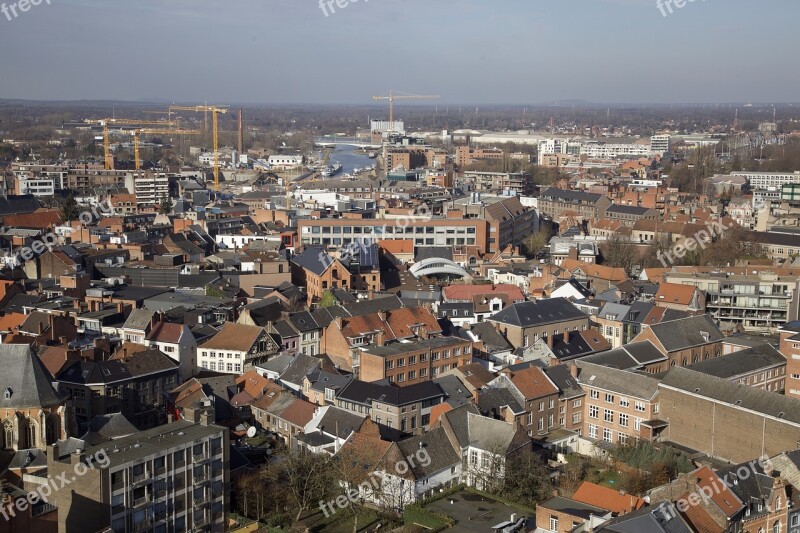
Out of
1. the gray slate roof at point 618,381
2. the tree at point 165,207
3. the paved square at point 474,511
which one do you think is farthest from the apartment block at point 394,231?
the paved square at point 474,511

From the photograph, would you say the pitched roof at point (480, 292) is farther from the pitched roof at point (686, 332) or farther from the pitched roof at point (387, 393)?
the pitched roof at point (387, 393)

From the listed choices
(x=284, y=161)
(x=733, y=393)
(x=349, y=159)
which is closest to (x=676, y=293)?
(x=733, y=393)

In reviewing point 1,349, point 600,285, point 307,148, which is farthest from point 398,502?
point 307,148

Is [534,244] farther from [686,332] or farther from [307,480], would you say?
[307,480]

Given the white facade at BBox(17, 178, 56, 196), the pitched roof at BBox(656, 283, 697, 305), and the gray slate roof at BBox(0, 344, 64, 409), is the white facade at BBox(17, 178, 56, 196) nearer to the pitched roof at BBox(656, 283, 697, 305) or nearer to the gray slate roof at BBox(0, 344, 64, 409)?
the pitched roof at BBox(656, 283, 697, 305)

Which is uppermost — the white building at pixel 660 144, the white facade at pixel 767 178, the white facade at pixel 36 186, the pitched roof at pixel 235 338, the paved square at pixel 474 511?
the white building at pixel 660 144

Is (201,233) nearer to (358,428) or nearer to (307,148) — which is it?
(358,428)
